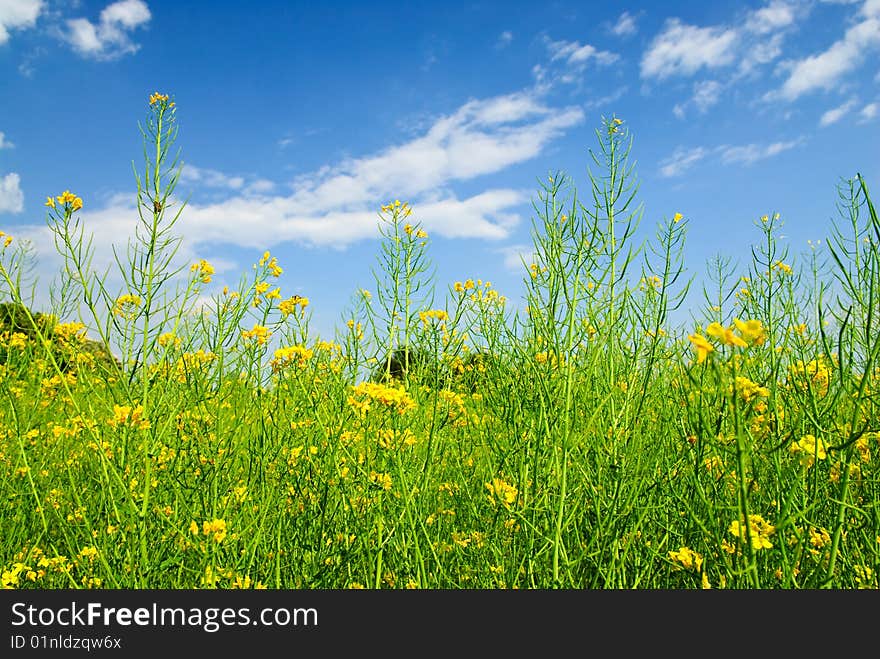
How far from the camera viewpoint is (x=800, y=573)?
5.87 feet

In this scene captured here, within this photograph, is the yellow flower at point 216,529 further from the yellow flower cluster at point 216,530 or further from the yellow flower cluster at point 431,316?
the yellow flower cluster at point 431,316

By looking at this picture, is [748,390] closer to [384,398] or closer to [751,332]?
[751,332]

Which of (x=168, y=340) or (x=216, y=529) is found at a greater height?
(x=168, y=340)

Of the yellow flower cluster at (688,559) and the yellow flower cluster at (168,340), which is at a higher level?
the yellow flower cluster at (168,340)

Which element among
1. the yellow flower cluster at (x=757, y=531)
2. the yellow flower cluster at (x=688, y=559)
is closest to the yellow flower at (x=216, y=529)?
the yellow flower cluster at (x=688, y=559)

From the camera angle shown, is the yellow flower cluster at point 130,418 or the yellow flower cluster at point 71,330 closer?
the yellow flower cluster at point 130,418

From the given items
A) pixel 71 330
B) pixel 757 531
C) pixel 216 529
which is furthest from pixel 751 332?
pixel 71 330

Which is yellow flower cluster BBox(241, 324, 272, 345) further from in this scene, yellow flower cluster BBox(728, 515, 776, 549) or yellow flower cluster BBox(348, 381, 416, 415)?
yellow flower cluster BBox(728, 515, 776, 549)

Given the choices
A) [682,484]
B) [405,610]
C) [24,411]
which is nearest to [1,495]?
[24,411]

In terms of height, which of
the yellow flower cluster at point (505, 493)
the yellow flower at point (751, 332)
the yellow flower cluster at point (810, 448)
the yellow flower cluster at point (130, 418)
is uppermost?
the yellow flower at point (751, 332)

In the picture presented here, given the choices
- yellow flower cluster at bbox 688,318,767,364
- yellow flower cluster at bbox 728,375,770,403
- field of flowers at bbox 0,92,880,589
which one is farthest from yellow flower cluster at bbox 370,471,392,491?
yellow flower cluster at bbox 688,318,767,364

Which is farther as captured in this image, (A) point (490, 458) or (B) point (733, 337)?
(A) point (490, 458)

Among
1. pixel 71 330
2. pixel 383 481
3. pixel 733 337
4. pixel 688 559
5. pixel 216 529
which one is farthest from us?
pixel 71 330

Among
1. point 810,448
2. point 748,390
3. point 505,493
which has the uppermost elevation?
point 748,390
